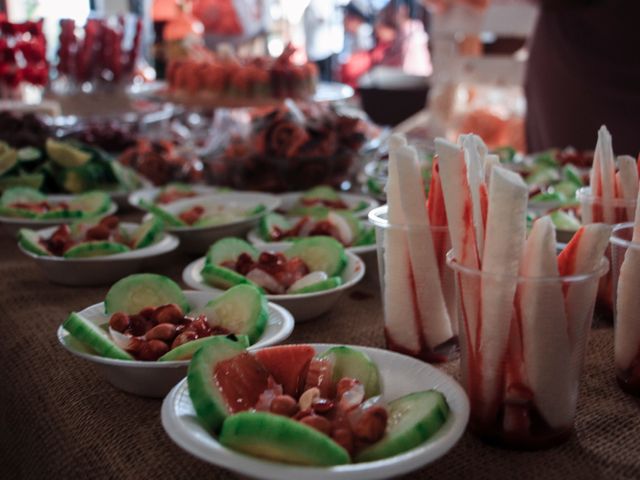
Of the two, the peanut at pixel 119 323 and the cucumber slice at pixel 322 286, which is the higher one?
the peanut at pixel 119 323

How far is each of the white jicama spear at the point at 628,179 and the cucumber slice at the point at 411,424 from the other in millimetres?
384

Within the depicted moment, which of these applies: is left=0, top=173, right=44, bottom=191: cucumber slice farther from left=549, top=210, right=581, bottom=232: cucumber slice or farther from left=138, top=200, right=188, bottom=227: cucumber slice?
left=549, top=210, right=581, bottom=232: cucumber slice

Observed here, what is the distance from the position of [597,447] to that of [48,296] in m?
0.73

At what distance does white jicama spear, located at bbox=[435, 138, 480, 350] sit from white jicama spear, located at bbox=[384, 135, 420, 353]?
3.7 inches

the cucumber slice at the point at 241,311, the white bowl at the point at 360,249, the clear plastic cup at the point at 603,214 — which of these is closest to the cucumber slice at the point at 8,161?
the white bowl at the point at 360,249

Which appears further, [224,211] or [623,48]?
[623,48]

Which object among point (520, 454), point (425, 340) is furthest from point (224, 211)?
point (520, 454)

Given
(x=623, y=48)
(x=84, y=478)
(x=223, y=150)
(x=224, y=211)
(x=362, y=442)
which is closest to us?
(x=362, y=442)

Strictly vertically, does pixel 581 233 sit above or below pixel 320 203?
above

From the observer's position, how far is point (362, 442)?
54 cm

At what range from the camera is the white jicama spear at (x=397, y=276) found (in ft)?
2.47

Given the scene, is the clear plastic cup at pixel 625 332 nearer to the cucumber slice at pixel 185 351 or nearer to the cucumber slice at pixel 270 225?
the cucumber slice at pixel 185 351

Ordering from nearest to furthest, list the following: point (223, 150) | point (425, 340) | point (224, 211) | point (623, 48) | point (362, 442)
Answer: point (362, 442)
point (425, 340)
point (224, 211)
point (223, 150)
point (623, 48)

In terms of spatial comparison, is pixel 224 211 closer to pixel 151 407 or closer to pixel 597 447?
pixel 151 407
